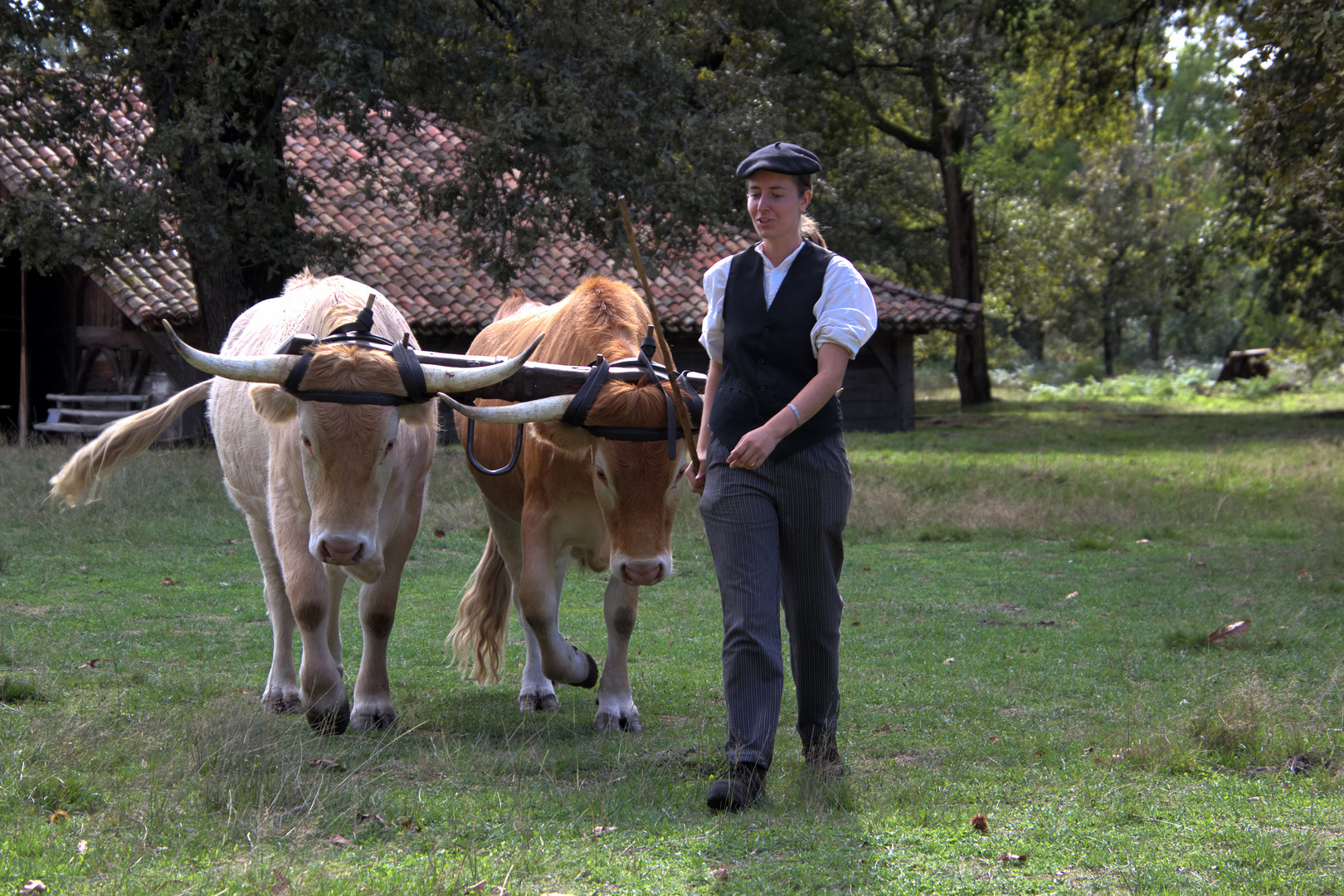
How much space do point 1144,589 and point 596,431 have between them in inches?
237

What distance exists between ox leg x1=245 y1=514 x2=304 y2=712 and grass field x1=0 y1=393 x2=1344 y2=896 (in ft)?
0.45

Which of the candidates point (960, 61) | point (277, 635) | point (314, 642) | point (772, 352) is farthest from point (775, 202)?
point (960, 61)

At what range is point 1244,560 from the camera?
10945 mm

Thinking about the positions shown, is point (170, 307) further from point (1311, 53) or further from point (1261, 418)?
point (1261, 418)

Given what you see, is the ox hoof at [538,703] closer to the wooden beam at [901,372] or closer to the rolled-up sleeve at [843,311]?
the rolled-up sleeve at [843,311]

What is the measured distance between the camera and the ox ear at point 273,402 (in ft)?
17.7

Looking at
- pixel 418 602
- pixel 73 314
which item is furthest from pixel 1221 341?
pixel 418 602

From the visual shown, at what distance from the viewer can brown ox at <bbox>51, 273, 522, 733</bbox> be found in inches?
208

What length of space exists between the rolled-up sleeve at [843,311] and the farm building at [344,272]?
612 inches

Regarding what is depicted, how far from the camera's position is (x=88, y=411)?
20.6 meters

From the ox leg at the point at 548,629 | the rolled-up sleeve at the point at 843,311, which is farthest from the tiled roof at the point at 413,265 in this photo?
the rolled-up sleeve at the point at 843,311

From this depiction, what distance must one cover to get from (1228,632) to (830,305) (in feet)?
15.3

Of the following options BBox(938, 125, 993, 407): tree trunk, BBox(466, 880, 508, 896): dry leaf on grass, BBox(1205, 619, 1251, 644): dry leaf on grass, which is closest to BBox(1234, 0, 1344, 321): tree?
BBox(1205, 619, 1251, 644): dry leaf on grass

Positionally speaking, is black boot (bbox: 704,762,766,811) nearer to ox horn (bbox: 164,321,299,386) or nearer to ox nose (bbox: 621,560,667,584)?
ox nose (bbox: 621,560,667,584)
